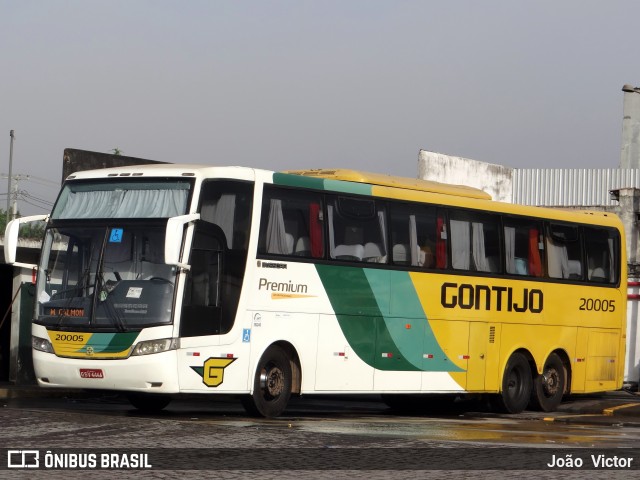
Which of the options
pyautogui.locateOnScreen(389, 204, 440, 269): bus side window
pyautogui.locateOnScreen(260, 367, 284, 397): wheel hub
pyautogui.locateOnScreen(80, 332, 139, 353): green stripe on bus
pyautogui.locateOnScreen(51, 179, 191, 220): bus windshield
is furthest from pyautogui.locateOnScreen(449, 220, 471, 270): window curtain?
pyautogui.locateOnScreen(80, 332, 139, 353): green stripe on bus

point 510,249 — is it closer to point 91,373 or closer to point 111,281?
point 111,281

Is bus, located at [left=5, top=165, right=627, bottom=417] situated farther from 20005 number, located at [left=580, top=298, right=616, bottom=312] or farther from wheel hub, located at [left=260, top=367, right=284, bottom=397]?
20005 number, located at [left=580, top=298, right=616, bottom=312]

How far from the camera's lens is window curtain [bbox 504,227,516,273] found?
74.5ft

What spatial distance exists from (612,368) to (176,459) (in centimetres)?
1506

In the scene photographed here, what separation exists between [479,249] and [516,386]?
2713 millimetres

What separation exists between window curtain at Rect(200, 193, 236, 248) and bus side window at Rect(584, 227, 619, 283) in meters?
9.00

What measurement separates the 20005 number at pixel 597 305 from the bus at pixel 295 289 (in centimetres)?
43

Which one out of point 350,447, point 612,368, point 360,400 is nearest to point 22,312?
point 360,400

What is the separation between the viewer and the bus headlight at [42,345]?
17.9 metres

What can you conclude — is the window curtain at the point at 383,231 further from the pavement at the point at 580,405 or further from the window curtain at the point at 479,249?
the pavement at the point at 580,405

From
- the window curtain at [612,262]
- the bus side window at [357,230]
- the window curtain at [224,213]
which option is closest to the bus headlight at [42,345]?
the window curtain at [224,213]

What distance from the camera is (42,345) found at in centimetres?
1797

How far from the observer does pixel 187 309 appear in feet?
56.9

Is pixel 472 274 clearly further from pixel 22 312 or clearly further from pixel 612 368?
pixel 22 312
